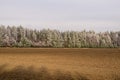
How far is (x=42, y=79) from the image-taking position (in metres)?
18.4

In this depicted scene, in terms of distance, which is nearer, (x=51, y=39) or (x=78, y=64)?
(x=78, y=64)

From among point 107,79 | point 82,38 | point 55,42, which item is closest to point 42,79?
point 107,79

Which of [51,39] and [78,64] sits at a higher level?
[51,39]

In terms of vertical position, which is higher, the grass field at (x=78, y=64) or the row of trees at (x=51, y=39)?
the row of trees at (x=51, y=39)

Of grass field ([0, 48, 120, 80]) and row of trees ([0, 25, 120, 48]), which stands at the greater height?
row of trees ([0, 25, 120, 48])

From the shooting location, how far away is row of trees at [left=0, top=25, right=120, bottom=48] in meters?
114

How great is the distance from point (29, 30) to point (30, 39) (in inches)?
508

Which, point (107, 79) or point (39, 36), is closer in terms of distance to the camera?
point (107, 79)

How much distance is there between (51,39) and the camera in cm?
11712

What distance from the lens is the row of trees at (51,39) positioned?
114 m

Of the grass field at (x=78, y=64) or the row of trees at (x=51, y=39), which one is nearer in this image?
the grass field at (x=78, y=64)

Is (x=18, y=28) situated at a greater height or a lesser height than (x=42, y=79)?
A: greater

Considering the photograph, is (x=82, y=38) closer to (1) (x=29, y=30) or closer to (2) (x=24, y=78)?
(1) (x=29, y=30)

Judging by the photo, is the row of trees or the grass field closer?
the grass field
